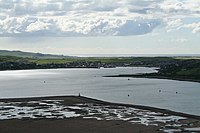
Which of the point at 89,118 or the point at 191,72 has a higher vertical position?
the point at 191,72

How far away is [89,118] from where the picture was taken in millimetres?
70000

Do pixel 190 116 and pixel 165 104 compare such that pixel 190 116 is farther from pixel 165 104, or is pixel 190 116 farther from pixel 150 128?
pixel 165 104

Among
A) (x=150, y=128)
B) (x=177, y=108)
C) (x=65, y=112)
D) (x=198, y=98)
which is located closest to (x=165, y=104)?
(x=177, y=108)

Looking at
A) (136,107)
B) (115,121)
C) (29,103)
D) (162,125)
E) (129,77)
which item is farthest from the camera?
(129,77)

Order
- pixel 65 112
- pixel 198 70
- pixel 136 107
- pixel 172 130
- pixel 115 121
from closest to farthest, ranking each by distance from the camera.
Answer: pixel 172 130 < pixel 115 121 < pixel 65 112 < pixel 136 107 < pixel 198 70

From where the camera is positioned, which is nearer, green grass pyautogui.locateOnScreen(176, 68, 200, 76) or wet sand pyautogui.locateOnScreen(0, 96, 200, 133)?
wet sand pyautogui.locateOnScreen(0, 96, 200, 133)

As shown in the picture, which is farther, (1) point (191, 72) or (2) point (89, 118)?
(1) point (191, 72)

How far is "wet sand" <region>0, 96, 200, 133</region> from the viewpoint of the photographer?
196 feet

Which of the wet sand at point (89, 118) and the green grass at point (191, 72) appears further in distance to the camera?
the green grass at point (191, 72)

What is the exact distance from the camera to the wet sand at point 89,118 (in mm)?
59719

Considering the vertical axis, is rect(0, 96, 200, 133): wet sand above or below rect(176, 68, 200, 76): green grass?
below

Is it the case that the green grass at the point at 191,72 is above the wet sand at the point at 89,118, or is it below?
→ above

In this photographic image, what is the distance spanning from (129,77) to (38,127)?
138 meters

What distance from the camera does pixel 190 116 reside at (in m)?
69.8
